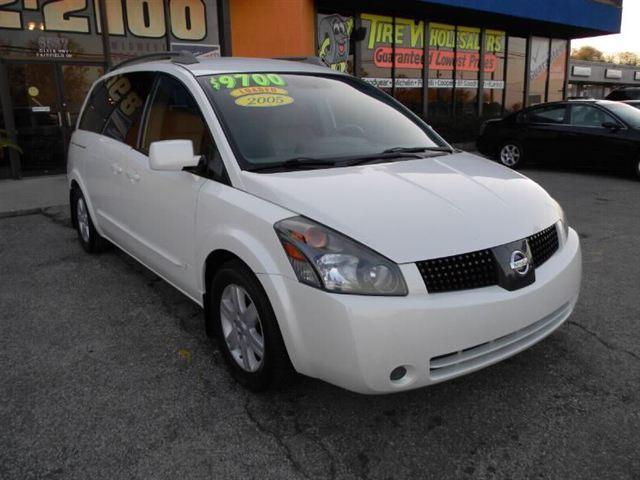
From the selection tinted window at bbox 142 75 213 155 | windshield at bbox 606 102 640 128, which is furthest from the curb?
windshield at bbox 606 102 640 128

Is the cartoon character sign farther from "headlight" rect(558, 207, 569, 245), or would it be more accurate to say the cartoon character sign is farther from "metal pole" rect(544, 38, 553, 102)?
"headlight" rect(558, 207, 569, 245)

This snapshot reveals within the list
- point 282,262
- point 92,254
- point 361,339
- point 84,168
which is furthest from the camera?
point 92,254

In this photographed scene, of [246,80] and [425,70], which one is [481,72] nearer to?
[425,70]

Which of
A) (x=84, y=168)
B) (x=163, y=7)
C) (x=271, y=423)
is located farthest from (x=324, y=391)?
(x=163, y=7)

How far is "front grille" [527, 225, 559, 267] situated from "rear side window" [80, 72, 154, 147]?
106 inches

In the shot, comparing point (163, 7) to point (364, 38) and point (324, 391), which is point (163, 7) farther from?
point (324, 391)

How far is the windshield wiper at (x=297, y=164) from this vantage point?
2.86 meters

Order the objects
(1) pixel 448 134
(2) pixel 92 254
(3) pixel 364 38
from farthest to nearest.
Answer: (1) pixel 448 134
(3) pixel 364 38
(2) pixel 92 254

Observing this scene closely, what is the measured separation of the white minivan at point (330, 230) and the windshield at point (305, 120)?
0.01 m

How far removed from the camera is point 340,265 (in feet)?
7.45

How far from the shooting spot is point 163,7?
35.7ft

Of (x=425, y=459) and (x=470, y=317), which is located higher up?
(x=470, y=317)

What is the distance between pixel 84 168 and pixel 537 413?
13.5 ft

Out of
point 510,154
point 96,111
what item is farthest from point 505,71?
point 96,111
